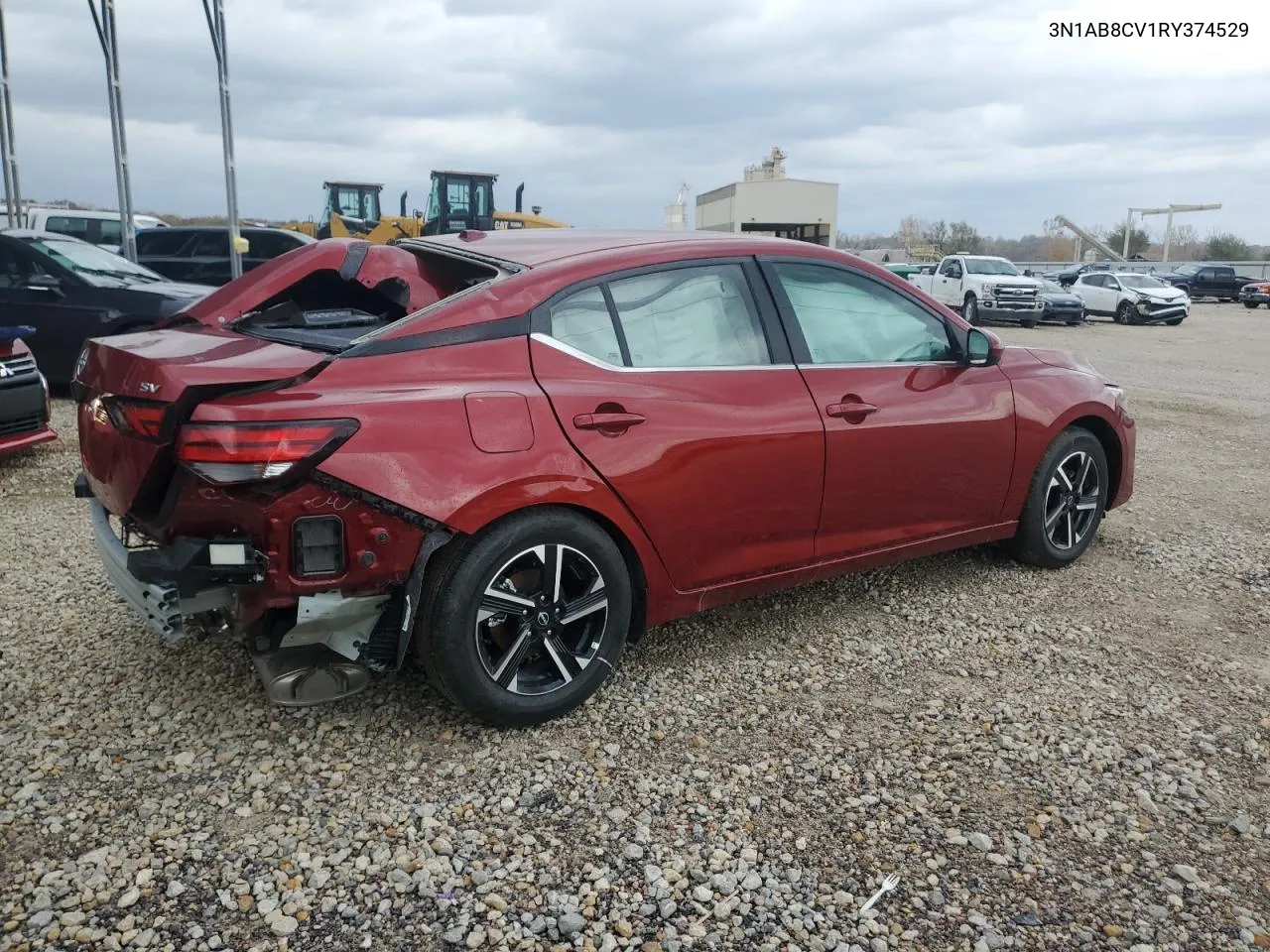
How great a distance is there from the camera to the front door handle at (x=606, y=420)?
3.13 m

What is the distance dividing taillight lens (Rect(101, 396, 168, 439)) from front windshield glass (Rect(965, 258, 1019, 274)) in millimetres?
24335

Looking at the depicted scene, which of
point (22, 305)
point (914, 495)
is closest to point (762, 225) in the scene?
point (22, 305)

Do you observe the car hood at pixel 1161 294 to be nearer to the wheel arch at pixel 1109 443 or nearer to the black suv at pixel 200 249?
the black suv at pixel 200 249

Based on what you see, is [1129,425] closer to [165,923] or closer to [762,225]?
[165,923]

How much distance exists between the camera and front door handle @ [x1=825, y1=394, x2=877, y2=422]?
374 centimetres

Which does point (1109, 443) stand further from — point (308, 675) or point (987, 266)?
point (987, 266)

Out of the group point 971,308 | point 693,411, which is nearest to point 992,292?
point 971,308

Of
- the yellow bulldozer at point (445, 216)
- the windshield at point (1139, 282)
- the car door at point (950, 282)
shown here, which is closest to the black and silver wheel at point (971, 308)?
the car door at point (950, 282)

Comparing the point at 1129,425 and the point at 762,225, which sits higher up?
the point at 762,225

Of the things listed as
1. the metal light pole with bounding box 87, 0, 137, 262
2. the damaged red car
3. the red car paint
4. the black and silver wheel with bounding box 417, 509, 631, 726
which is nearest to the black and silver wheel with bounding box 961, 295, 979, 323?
the metal light pole with bounding box 87, 0, 137, 262

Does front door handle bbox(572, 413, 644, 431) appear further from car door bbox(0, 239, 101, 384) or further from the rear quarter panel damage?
car door bbox(0, 239, 101, 384)

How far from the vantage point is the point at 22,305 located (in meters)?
8.76

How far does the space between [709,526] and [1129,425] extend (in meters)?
2.74

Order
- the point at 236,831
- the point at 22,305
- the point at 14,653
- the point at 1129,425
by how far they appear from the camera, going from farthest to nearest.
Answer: the point at 22,305 < the point at 1129,425 < the point at 14,653 < the point at 236,831
